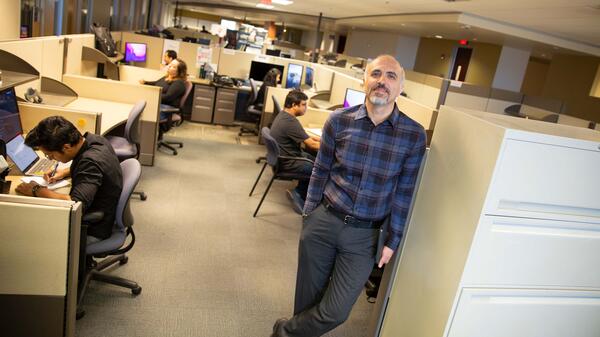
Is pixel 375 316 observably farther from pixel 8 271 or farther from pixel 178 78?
pixel 178 78

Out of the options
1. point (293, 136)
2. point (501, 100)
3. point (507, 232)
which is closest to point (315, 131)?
point (293, 136)

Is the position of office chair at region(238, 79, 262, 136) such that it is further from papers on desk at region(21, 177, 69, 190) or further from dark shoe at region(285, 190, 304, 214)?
papers on desk at region(21, 177, 69, 190)

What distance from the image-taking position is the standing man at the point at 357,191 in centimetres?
179

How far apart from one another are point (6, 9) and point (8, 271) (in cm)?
380

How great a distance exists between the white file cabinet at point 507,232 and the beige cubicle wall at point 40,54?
8.98ft

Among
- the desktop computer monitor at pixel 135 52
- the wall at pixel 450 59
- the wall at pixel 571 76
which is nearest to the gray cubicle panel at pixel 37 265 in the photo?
the desktop computer monitor at pixel 135 52

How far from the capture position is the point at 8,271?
1549 mm

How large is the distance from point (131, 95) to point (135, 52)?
256 centimetres

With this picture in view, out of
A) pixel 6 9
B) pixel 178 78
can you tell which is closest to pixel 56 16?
pixel 6 9

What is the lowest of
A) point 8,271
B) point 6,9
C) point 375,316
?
point 375,316

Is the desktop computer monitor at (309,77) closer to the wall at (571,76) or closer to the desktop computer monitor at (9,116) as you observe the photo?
the desktop computer monitor at (9,116)

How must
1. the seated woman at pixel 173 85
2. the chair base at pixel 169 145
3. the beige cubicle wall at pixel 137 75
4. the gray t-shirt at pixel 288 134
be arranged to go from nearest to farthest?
the gray t-shirt at pixel 288 134 → the seated woman at pixel 173 85 → the chair base at pixel 169 145 → the beige cubicle wall at pixel 137 75

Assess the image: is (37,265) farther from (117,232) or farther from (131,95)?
(131,95)

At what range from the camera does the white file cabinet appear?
58.3 inches
